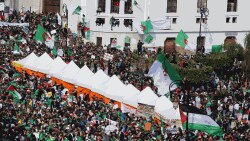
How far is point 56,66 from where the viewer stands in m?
51.5

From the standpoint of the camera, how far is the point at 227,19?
228 ft

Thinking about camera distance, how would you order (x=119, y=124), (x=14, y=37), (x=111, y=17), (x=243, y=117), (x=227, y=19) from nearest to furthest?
1. (x=119, y=124)
2. (x=243, y=117)
3. (x=14, y=37)
4. (x=111, y=17)
5. (x=227, y=19)

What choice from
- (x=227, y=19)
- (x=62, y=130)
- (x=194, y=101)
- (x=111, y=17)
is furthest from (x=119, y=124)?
(x=227, y=19)

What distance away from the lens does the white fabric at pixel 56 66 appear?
168ft

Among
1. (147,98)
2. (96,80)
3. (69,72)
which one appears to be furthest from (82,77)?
(147,98)

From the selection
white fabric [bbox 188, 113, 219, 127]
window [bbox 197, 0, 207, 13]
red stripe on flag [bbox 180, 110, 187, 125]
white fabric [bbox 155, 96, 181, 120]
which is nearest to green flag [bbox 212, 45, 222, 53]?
window [bbox 197, 0, 207, 13]

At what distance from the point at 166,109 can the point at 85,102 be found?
506 centimetres

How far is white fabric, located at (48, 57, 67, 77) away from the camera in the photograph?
51062 mm

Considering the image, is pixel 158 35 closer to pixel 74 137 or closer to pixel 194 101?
pixel 194 101

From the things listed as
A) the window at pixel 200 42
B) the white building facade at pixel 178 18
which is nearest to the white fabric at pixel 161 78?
the white building facade at pixel 178 18

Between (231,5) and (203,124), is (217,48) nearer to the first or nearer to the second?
(231,5)

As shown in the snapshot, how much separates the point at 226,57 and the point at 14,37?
636 inches

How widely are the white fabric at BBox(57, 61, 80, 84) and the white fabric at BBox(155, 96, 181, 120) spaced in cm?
787

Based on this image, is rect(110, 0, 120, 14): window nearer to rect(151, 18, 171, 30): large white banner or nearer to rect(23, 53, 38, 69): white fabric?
rect(151, 18, 171, 30): large white banner
